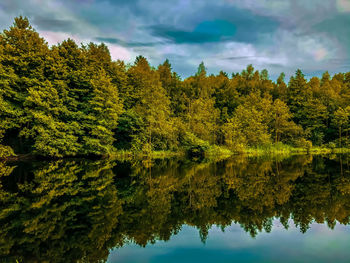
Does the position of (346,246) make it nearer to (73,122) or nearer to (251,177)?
(251,177)

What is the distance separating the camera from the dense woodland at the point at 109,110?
26016mm

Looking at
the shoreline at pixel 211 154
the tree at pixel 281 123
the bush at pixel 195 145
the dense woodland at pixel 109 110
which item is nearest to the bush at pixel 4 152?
the dense woodland at pixel 109 110

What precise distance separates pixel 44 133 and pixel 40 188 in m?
15.1

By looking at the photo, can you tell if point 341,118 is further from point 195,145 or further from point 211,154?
point 195,145

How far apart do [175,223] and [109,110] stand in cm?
2514

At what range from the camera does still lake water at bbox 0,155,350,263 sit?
5672 mm

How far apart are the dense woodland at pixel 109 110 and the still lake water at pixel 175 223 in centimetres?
1624

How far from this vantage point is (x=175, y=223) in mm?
7469

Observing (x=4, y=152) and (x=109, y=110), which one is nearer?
(x=4, y=152)

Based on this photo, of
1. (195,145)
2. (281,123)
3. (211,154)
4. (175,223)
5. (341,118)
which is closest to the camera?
(175,223)

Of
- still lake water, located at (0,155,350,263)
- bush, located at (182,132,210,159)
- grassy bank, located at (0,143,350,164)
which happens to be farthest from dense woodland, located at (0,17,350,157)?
still lake water, located at (0,155,350,263)

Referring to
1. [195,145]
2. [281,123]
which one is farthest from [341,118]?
[195,145]

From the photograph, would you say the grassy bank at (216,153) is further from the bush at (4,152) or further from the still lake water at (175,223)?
the still lake water at (175,223)

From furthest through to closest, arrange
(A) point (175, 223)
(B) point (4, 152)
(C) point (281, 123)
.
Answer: (C) point (281, 123) < (B) point (4, 152) < (A) point (175, 223)
